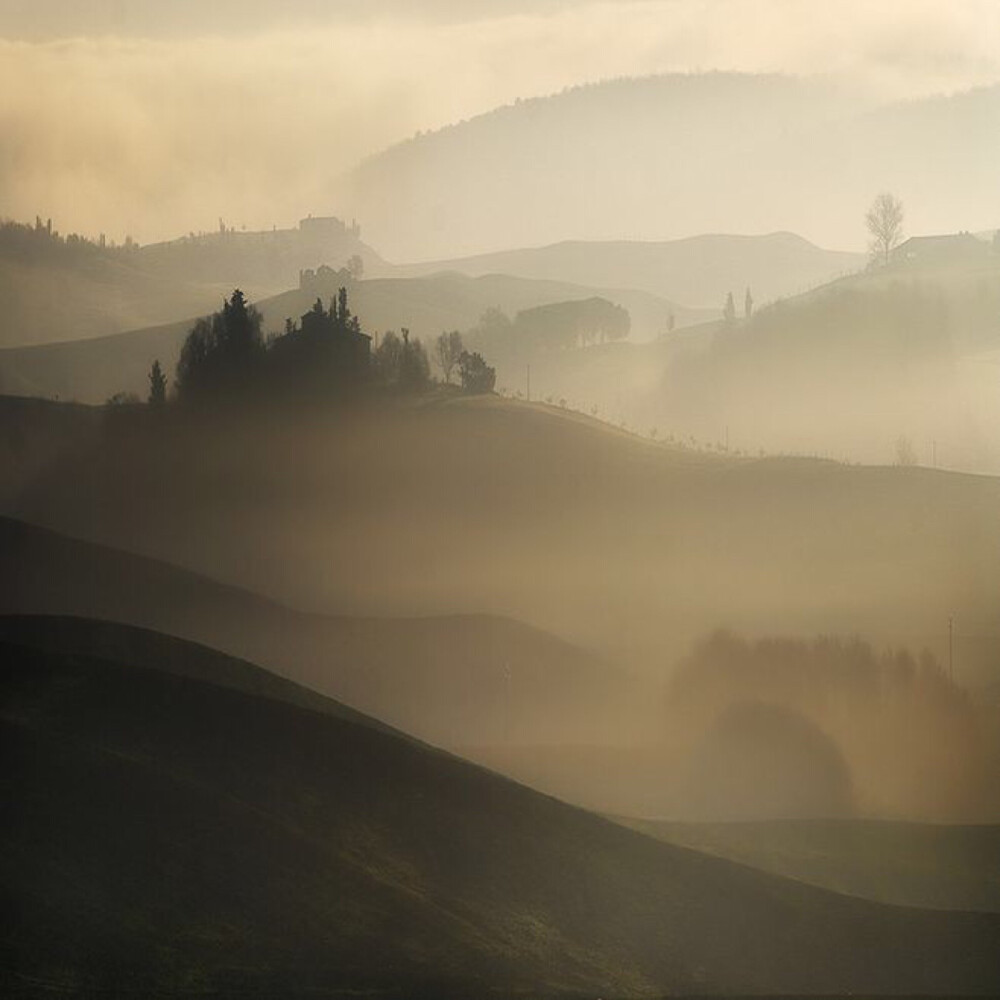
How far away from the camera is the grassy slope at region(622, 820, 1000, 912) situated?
125 ft

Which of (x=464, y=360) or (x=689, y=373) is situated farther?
(x=689, y=373)

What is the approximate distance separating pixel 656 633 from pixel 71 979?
64.1 feet

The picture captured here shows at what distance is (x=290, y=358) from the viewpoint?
4172 cm

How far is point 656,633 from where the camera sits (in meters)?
43.0

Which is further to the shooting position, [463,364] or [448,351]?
[463,364]

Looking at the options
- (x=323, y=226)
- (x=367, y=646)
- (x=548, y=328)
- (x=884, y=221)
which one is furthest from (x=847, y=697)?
(x=323, y=226)

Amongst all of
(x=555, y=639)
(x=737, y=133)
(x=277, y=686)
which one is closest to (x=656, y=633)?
(x=555, y=639)

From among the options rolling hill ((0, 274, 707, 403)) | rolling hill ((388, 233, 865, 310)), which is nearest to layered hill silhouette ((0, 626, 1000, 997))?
rolling hill ((0, 274, 707, 403))

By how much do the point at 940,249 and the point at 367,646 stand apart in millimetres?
22046

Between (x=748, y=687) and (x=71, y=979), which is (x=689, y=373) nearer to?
(x=748, y=687)

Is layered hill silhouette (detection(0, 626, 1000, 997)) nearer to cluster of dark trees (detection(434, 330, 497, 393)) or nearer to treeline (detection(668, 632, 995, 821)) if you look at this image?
treeline (detection(668, 632, 995, 821))

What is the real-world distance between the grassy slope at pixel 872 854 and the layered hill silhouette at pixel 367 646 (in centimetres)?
399

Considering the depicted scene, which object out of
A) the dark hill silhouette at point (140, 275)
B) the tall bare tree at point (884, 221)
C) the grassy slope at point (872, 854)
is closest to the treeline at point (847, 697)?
the grassy slope at point (872, 854)

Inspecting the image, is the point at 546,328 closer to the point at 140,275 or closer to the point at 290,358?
the point at 290,358
